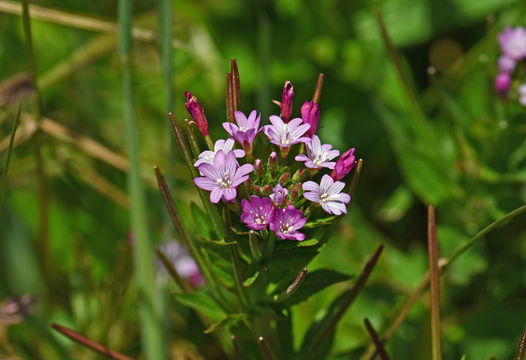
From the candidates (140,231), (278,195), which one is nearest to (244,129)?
(278,195)

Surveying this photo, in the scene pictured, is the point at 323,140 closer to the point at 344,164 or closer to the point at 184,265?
the point at 184,265

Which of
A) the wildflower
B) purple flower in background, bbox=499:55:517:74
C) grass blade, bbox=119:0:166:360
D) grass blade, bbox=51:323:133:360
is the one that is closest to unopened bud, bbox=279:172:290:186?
the wildflower

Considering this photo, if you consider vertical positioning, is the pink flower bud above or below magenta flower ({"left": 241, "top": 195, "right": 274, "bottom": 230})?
above

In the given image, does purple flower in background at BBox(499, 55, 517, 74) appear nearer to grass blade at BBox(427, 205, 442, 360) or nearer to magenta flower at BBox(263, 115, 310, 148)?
grass blade at BBox(427, 205, 442, 360)

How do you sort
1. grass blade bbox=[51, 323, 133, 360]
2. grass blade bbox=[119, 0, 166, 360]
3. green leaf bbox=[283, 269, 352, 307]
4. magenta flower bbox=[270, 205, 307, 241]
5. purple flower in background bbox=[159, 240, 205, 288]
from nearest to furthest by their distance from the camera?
magenta flower bbox=[270, 205, 307, 241] → green leaf bbox=[283, 269, 352, 307] → grass blade bbox=[51, 323, 133, 360] → grass blade bbox=[119, 0, 166, 360] → purple flower in background bbox=[159, 240, 205, 288]

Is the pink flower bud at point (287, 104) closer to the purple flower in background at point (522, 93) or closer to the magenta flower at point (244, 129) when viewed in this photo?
the magenta flower at point (244, 129)

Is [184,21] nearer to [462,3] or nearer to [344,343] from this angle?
[462,3]

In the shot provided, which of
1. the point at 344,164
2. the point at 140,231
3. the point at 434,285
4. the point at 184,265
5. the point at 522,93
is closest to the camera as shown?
the point at 344,164
